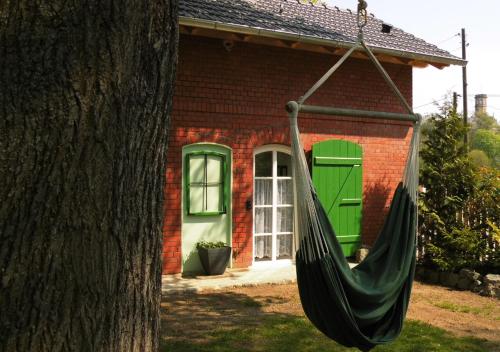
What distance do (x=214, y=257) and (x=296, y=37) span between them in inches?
125

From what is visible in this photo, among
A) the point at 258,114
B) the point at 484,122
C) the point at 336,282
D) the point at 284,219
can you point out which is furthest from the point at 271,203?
the point at 484,122

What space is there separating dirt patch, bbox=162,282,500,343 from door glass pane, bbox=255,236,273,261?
1.03 m

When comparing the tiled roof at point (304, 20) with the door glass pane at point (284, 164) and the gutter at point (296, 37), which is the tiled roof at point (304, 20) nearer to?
the gutter at point (296, 37)

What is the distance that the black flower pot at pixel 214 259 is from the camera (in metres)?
7.31

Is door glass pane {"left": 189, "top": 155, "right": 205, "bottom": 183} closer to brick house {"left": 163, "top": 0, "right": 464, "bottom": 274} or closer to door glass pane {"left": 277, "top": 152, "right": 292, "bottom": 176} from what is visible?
brick house {"left": 163, "top": 0, "right": 464, "bottom": 274}

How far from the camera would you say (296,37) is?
24.4 ft

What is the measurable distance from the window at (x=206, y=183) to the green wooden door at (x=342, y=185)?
1.52 meters

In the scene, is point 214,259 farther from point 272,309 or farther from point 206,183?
point 272,309

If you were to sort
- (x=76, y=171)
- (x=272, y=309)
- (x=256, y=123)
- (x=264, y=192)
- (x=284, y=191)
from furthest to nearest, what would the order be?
(x=284, y=191)
(x=264, y=192)
(x=256, y=123)
(x=272, y=309)
(x=76, y=171)

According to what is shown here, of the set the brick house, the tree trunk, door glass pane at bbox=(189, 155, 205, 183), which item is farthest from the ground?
the tree trunk

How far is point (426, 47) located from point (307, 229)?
6.99 metres

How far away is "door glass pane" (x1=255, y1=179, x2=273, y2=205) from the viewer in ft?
26.7

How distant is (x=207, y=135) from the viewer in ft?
24.7

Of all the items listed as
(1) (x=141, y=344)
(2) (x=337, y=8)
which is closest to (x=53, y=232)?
(1) (x=141, y=344)
